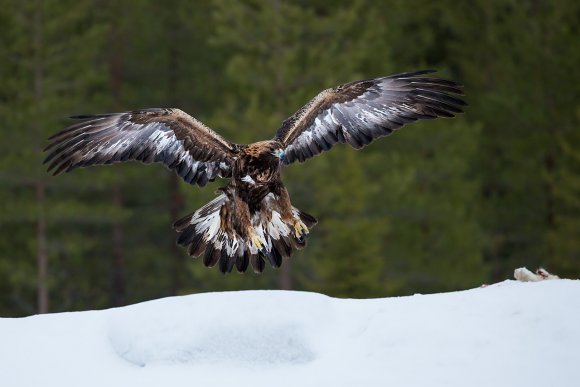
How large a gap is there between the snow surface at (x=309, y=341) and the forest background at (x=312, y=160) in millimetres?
14606

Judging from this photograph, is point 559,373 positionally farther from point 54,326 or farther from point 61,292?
point 61,292

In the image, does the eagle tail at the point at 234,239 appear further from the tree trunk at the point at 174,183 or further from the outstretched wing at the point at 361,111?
the tree trunk at the point at 174,183

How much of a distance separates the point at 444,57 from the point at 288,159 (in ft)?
96.0

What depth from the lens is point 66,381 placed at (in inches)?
357

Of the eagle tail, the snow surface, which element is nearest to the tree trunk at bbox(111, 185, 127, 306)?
the eagle tail

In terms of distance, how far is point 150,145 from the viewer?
11227mm

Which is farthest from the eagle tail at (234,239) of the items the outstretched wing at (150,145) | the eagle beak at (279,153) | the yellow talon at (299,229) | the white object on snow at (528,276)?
the white object on snow at (528,276)

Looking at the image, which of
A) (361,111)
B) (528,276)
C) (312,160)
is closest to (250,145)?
(361,111)

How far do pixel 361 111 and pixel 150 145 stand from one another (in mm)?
1913

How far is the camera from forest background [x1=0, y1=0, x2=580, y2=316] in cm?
2902

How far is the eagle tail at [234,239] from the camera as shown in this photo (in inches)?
438

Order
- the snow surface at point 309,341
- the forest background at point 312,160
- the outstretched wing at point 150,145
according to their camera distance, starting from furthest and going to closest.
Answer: the forest background at point 312,160
the outstretched wing at point 150,145
the snow surface at point 309,341

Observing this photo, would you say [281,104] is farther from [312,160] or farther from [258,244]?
[258,244]

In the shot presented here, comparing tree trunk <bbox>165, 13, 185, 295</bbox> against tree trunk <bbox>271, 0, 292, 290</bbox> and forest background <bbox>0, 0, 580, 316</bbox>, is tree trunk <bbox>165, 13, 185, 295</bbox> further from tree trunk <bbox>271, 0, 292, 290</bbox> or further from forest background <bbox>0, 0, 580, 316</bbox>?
tree trunk <bbox>271, 0, 292, 290</bbox>
